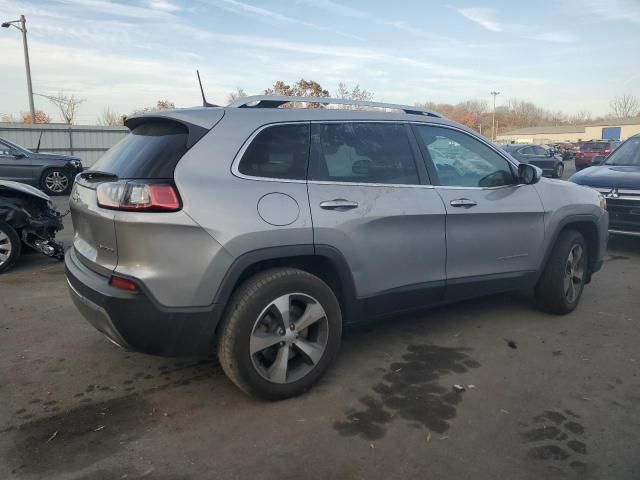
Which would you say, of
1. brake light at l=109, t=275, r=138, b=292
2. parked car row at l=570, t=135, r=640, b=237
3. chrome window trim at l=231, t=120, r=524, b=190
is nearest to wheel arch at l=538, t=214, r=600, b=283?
chrome window trim at l=231, t=120, r=524, b=190

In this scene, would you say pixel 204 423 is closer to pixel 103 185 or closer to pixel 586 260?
pixel 103 185

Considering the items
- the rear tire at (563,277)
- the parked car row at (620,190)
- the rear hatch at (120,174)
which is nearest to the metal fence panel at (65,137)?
the parked car row at (620,190)

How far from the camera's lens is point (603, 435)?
2822 millimetres

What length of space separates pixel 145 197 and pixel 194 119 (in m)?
0.60

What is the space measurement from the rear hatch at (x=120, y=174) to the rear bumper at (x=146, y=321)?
158 millimetres

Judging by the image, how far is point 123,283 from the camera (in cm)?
280

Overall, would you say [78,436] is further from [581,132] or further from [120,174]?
[581,132]

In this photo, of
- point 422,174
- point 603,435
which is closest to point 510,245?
point 422,174

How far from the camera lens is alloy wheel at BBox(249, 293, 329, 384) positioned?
3.06 meters

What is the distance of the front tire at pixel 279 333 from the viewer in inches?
116

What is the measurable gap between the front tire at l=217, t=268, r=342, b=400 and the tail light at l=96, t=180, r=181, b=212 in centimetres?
63

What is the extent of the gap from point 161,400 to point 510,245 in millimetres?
2887

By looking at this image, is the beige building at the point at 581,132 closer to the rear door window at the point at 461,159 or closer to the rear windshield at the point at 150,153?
Answer: the rear door window at the point at 461,159

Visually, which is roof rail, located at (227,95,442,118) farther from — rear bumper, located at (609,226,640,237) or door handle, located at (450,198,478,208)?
rear bumper, located at (609,226,640,237)
